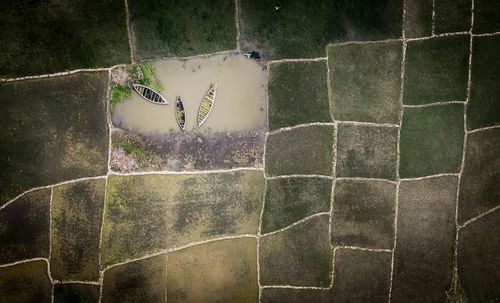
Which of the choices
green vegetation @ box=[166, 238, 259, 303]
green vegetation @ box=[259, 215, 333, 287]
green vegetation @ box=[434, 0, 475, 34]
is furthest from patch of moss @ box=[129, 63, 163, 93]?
green vegetation @ box=[434, 0, 475, 34]

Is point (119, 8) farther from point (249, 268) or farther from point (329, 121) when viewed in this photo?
point (249, 268)

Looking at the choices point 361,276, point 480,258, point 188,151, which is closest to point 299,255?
point 361,276

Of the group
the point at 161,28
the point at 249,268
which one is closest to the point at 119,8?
the point at 161,28

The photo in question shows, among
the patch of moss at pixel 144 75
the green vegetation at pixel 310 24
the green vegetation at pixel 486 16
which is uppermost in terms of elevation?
the green vegetation at pixel 486 16

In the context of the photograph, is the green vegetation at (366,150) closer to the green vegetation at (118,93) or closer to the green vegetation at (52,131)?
the green vegetation at (118,93)

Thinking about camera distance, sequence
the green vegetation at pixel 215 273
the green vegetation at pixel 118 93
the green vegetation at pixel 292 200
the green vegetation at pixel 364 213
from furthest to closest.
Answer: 1. the green vegetation at pixel 364 213
2. the green vegetation at pixel 292 200
3. the green vegetation at pixel 215 273
4. the green vegetation at pixel 118 93

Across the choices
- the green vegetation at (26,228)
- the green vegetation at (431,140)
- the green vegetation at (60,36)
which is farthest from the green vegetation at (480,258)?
the green vegetation at (26,228)

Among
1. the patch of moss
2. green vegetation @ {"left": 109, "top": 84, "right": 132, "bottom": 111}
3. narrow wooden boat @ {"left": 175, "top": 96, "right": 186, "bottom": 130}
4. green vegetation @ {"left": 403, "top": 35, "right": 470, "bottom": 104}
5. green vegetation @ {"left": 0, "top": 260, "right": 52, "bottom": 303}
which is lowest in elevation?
green vegetation @ {"left": 0, "top": 260, "right": 52, "bottom": 303}

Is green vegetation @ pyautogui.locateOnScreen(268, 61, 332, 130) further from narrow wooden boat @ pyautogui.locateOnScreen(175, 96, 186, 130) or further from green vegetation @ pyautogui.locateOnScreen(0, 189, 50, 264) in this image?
green vegetation @ pyautogui.locateOnScreen(0, 189, 50, 264)
